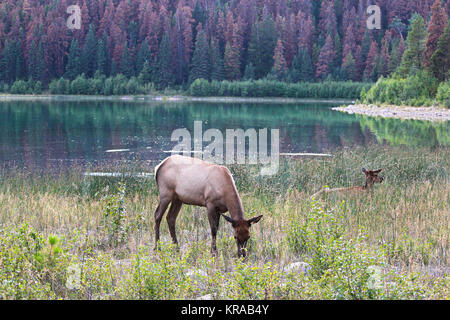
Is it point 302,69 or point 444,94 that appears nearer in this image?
point 444,94

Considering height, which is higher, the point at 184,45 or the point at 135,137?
the point at 184,45

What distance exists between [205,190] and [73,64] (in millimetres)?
102819

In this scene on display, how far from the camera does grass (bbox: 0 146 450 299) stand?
5.07m

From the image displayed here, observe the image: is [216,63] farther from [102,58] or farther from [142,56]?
[102,58]

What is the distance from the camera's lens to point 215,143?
2984 cm

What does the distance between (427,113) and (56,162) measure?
37235mm

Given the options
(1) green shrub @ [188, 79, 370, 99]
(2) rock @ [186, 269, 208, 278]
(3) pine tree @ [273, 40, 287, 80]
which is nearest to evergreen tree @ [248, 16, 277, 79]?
(3) pine tree @ [273, 40, 287, 80]

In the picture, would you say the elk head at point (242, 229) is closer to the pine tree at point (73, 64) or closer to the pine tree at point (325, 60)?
the pine tree at point (325, 60)

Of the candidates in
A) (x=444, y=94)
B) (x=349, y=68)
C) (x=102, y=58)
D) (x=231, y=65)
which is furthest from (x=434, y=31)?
(x=102, y=58)

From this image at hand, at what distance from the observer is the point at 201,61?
341 ft

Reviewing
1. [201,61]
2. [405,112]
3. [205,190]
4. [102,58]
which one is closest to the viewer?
[205,190]

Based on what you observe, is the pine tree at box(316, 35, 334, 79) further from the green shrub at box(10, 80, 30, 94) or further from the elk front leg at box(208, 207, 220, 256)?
the elk front leg at box(208, 207, 220, 256)

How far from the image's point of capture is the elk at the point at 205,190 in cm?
640

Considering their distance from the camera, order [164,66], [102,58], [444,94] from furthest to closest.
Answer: [102,58] < [164,66] < [444,94]
